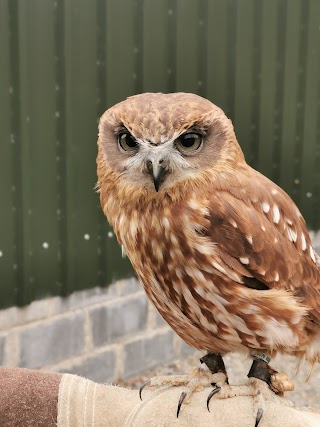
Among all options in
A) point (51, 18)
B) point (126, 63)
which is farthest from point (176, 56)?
point (51, 18)

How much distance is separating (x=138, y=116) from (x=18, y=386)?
879 millimetres

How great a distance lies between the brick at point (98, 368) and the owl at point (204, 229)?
2052 mm

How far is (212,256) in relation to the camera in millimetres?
2365

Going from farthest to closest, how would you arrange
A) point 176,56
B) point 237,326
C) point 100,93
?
1. point 176,56
2. point 100,93
3. point 237,326

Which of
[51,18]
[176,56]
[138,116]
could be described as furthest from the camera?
[176,56]

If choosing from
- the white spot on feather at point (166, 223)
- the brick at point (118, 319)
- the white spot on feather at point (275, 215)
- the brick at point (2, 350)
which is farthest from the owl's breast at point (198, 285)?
the brick at point (118, 319)

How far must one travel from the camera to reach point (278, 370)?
480 cm

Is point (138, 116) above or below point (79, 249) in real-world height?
above

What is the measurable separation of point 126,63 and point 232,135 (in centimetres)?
208

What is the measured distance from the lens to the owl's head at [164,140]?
223 cm

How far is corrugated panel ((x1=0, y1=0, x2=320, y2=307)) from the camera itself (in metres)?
3.94

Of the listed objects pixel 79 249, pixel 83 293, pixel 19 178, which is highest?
pixel 19 178

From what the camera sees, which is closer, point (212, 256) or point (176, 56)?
point (212, 256)

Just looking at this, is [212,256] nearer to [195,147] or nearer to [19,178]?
[195,147]
